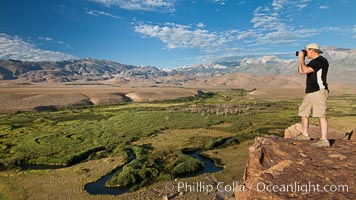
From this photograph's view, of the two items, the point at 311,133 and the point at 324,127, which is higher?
the point at 324,127

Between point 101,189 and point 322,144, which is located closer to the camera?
point 322,144

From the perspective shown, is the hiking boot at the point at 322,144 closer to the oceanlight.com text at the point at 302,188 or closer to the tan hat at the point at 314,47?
the oceanlight.com text at the point at 302,188

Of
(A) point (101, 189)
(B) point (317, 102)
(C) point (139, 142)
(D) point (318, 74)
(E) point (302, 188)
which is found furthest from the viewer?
(C) point (139, 142)

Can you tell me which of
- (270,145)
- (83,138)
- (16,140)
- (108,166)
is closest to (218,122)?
(83,138)

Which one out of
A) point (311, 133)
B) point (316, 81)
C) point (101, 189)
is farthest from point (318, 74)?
point (101, 189)

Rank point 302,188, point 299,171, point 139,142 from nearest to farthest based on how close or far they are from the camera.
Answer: point 302,188 → point 299,171 → point 139,142

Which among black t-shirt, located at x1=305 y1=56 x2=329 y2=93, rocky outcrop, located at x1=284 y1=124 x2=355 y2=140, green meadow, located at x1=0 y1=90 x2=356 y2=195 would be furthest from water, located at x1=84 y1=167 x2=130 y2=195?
black t-shirt, located at x1=305 y1=56 x2=329 y2=93

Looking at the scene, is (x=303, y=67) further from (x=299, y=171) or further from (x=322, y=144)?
(x=299, y=171)
